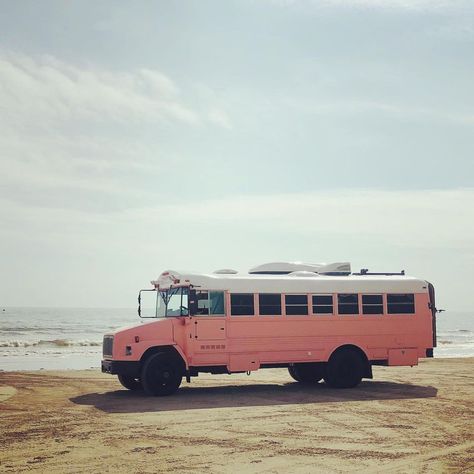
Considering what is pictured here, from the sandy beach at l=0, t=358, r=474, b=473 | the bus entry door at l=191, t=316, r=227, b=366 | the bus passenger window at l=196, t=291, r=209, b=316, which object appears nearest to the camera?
the sandy beach at l=0, t=358, r=474, b=473

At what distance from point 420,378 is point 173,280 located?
9.15 m

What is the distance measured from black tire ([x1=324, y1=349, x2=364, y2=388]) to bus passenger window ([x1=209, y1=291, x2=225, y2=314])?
354cm

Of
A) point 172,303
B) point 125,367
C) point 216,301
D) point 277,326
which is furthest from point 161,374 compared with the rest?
point 277,326

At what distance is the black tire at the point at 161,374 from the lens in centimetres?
1733

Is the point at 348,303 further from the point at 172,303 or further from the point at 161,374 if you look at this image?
the point at 161,374

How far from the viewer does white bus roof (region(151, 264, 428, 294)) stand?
18281mm

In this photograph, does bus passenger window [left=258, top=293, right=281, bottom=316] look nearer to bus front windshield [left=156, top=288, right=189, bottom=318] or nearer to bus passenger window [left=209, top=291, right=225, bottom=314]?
bus passenger window [left=209, top=291, right=225, bottom=314]

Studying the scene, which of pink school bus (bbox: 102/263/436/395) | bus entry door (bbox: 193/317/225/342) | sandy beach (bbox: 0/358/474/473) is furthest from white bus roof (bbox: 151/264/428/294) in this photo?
sandy beach (bbox: 0/358/474/473)

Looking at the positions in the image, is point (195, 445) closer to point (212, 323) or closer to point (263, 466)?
point (263, 466)

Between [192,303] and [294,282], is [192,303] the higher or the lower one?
the lower one

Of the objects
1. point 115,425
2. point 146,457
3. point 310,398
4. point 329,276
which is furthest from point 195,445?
point 329,276

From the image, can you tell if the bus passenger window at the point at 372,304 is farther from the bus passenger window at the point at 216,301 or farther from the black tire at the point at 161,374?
the black tire at the point at 161,374

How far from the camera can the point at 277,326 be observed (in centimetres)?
1878

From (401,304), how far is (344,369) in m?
2.61
